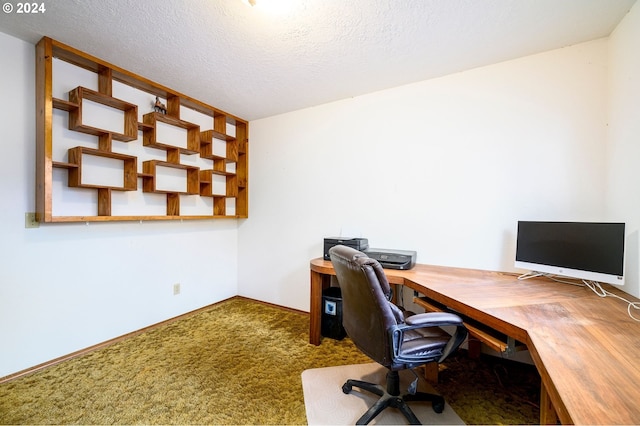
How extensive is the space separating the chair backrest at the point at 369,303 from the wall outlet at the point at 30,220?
217 cm

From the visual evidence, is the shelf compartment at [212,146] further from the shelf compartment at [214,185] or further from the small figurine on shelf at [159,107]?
the small figurine on shelf at [159,107]

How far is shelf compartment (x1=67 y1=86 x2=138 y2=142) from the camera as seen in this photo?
1988mm

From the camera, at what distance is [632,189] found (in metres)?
1.53

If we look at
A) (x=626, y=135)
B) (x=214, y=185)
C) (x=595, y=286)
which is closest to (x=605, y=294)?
(x=595, y=286)

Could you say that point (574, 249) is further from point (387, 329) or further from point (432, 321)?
point (387, 329)

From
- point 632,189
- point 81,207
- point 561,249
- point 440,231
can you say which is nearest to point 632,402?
point 561,249

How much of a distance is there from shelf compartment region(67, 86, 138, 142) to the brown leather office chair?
2095 millimetres

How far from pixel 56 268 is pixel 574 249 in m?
3.53

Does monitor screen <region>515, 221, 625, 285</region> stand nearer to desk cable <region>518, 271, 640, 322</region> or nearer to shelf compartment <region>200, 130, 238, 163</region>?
desk cable <region>518, 271, 640, 322</region>

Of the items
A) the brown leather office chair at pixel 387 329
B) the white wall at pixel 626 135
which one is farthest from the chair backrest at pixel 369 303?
the white wall at pixel 626 135

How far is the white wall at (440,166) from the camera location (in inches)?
75.3

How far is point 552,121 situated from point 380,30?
1.41 meters

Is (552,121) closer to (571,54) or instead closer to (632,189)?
(571,54)

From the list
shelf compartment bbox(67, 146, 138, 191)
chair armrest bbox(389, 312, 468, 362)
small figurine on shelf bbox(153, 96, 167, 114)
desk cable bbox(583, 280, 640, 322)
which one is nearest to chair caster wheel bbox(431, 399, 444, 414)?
chair armrest bbox(389, 312, 468, 362)
